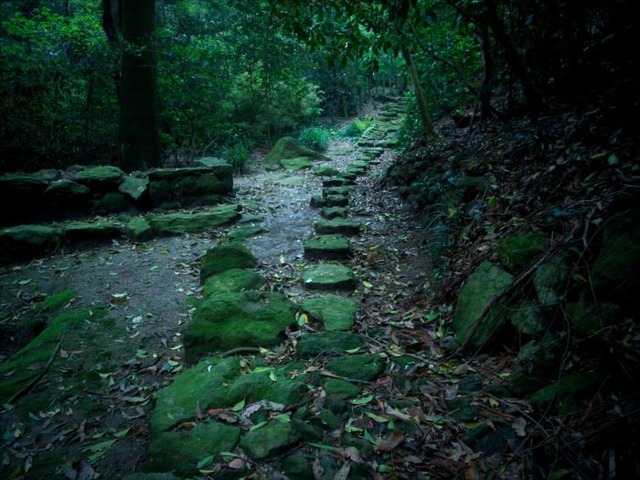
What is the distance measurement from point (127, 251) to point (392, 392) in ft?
12.6

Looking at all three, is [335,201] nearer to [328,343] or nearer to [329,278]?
[329,278]

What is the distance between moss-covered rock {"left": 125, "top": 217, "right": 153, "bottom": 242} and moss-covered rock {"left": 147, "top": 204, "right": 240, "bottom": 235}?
8 centimetres

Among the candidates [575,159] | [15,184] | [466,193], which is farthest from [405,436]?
[15,184]

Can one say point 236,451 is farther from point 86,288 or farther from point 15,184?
point 15,184

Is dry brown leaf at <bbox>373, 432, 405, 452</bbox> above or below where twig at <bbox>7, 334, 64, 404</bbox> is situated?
above

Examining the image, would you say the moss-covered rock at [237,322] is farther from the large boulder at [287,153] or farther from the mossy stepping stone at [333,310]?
the large boulder at [287,153]

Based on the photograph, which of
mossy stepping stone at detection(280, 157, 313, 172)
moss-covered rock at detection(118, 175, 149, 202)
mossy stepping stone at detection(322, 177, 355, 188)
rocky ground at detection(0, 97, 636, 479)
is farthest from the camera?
mossy stepping stone at detection(280, 157, 313, 172)

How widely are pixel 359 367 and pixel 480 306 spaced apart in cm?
94

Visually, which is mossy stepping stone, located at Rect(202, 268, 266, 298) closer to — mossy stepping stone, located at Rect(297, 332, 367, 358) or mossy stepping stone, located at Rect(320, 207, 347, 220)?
mossy stepping stone, located at Rect(297, 332, 367, 358)

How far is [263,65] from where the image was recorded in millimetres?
10977

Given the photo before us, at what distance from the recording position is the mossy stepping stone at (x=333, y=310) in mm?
2975

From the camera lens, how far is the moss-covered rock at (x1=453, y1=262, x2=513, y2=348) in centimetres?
239

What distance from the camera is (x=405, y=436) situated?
185 centimetres

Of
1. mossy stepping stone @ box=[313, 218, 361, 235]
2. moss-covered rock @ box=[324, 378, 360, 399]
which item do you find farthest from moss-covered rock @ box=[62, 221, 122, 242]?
moss-covered rock @ box=[324, 378, 360, 399]
